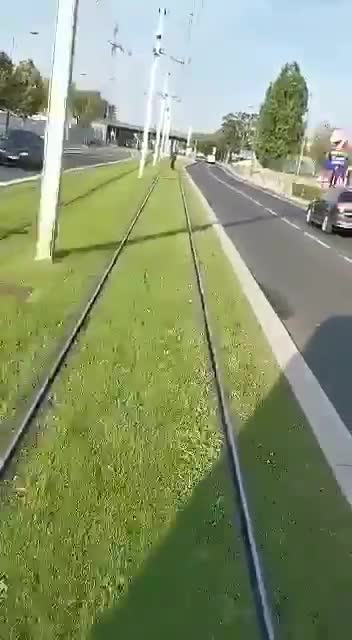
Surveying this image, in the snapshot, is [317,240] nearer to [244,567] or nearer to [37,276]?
[37,276]

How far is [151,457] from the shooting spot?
6.04 metres

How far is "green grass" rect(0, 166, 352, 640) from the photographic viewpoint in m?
4.15

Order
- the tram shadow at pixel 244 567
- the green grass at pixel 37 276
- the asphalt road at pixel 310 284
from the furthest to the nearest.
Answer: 1. the asphalt road at pixel 310 284
2. the green grass at pixel 37 276
3. the tram shadow at pixel 244 567

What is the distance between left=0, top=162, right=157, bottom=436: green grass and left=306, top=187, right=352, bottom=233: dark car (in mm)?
6691

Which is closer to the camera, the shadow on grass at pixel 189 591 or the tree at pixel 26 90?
the shadow on grass at pixel 189 591

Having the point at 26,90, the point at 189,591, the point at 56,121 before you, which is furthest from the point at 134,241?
the point at 26,90

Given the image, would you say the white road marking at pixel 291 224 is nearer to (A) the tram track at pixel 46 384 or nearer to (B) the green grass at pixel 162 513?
(A) the tram track at pixel 46 384

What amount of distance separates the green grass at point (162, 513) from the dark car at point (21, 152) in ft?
119

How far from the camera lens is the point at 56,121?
14.8 metres

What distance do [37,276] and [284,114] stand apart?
98.7m

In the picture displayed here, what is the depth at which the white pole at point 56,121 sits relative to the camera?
1452cm

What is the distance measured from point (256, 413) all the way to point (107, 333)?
2816mm

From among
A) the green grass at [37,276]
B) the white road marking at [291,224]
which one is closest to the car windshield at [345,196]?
the white road marking at [291,224]

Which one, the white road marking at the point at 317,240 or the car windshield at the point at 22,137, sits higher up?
the car windshield at the point at 22,137
